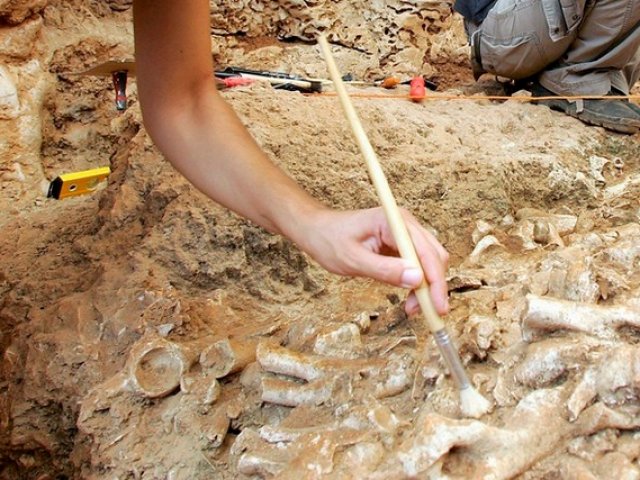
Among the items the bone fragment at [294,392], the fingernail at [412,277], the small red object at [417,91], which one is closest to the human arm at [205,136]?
the fingernail at [412,277]

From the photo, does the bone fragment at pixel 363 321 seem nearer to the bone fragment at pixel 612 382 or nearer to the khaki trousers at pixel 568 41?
the bone fragment at pixel 612 382

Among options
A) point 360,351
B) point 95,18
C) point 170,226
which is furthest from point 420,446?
point 95,18

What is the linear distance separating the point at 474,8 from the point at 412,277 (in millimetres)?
A: 2215

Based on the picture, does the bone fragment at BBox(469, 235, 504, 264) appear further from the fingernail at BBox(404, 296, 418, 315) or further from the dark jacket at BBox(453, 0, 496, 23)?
the dark jacket at BBox(453, 0, 496, 23)

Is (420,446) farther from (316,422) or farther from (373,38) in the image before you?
(373,38)

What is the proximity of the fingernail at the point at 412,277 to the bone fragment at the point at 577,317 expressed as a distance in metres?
0.25

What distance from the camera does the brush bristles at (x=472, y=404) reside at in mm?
929

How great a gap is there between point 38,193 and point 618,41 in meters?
2.16

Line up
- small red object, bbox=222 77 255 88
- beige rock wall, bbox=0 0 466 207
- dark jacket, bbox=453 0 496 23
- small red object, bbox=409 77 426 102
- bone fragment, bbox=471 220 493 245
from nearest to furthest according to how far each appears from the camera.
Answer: bone fragment, bbox=471 220 493 245, small red object, bbox=222 77 255 88, small red object, bbox=409 77 426 102, beige rock wall, bbox=0 0 466 207, dark jacket, bbox=453 0 496 23

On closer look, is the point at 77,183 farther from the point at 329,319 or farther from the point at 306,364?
the point at 306,364

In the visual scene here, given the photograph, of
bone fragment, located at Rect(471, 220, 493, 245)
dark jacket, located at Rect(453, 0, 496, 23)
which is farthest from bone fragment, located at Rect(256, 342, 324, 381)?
dark jacket, located at Rect(453, 0, 496, 23)

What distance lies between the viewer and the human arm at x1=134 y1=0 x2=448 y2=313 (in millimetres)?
1035

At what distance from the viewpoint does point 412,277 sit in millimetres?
859

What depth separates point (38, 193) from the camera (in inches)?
99.6
